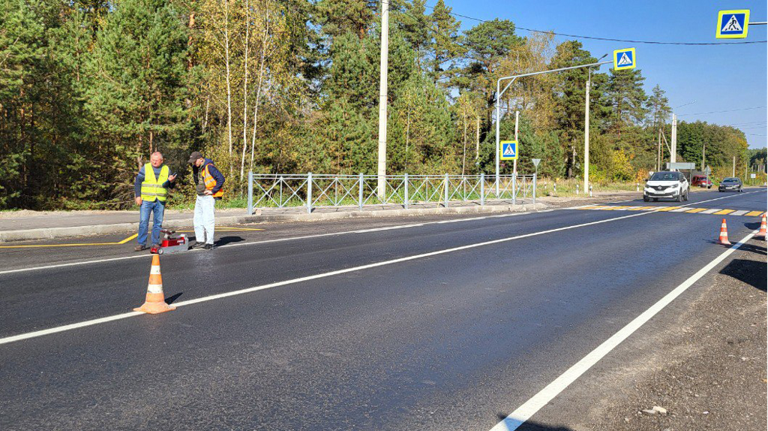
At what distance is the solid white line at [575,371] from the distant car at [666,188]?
85.8ft

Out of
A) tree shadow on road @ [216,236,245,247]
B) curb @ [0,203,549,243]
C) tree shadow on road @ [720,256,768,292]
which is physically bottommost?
tree shadow on road @ [720,256,768,292]

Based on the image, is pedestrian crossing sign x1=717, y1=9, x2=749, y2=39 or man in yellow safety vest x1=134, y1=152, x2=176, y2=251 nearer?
man in yellow safety vest x1=134, y1=152, x2=176, y2=251

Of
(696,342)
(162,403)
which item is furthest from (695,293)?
(162,403)

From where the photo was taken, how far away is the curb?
11867 millimetres

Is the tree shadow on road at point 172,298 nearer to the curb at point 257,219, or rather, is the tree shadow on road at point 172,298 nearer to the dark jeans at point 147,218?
the dark jeans at point 147,218

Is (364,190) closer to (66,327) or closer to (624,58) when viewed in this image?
(624,58)

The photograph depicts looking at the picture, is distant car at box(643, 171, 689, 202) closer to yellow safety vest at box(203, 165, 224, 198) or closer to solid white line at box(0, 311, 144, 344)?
yellow safety vest at box(203, 165, 224, 198)

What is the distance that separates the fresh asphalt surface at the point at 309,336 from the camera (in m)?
3.44

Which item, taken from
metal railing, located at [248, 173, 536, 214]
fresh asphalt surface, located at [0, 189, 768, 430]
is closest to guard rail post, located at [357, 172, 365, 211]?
metal railing, located at [248, 173, 536, 214]

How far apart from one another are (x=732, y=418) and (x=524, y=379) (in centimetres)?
130

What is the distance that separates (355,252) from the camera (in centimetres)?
1024

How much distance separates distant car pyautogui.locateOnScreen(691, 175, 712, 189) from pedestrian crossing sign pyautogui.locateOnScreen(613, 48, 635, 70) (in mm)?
51056

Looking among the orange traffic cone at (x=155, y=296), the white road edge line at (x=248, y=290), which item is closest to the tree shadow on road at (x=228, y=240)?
the white road edge line at (x=248, y=290)

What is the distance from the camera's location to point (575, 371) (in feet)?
13.9
